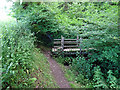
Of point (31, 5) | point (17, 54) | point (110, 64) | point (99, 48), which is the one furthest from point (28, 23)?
point (110, 64)

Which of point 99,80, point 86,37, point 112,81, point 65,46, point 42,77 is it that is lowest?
point 99,80

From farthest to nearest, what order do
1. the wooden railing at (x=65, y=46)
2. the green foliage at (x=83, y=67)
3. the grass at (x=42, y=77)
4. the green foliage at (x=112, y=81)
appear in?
the wooden railing at (x=65, y=46) → the green foliage at (x=83, y=67) → the green foliage at (x=112, y=81) → the grass at (x=42, y=77)

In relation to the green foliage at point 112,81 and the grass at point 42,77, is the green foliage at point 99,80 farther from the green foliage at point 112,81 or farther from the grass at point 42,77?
the grass at point 42,77

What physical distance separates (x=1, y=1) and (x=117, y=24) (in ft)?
12.8

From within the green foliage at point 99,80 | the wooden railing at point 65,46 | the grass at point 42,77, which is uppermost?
the wooden railing at point 65,46

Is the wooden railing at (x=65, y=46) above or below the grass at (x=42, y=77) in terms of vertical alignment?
above

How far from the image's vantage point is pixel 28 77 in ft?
8.45

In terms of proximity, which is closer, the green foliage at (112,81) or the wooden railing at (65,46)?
the green foliage at (112,81)

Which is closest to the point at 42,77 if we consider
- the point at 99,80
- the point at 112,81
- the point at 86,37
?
the point at 99,80

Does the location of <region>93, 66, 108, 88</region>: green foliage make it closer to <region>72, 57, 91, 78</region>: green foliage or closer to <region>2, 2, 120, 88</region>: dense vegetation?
<region>2, 2, 120, 88</region>: dense vegetation

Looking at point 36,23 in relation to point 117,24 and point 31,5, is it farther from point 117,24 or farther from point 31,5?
point 117,24

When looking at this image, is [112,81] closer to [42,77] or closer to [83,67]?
[83,67]

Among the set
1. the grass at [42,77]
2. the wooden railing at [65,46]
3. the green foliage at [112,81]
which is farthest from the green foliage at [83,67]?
the grass at [42,77]

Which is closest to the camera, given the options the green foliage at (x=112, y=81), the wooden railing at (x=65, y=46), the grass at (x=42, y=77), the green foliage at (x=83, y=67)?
the grass at (x=42, y=77)
